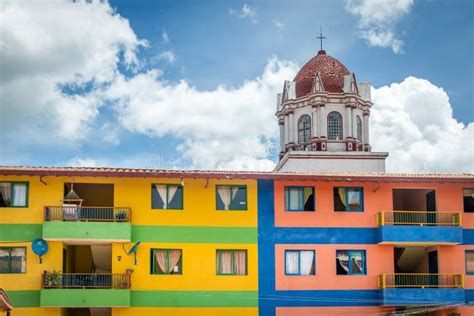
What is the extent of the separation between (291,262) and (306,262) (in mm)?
824

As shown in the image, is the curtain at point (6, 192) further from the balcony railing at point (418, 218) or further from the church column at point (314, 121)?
the church column at point (314, 121)

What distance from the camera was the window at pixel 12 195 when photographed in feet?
144

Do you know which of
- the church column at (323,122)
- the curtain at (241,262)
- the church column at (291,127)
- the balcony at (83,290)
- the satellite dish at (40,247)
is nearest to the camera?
the balcony at (83,290)

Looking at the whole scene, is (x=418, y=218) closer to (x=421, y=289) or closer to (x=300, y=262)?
(x=421, y=289)

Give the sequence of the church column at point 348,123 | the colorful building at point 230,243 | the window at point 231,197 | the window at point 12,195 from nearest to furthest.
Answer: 1. the colorful building at point 230,243
2. the window at point 12,195
3. the window at point 231,197
4. the church column at point 348,123

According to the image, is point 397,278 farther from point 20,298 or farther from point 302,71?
point 302,71

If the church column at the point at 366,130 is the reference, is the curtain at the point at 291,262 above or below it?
below

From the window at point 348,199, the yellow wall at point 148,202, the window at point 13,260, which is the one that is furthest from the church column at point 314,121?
the window at point 13,260

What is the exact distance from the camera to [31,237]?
4325 centimetres

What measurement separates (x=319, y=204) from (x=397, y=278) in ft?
19.8

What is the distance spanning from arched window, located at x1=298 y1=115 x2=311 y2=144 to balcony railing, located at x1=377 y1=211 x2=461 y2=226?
823 inches

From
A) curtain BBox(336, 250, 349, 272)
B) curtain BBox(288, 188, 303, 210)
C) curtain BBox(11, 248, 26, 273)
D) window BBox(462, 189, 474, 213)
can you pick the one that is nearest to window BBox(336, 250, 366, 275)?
curtain BBox(336, 250, 349, 272)

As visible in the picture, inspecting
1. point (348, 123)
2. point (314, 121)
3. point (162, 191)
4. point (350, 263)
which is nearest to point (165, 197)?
point (162, 191)

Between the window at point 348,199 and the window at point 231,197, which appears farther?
the window at point 348,199
